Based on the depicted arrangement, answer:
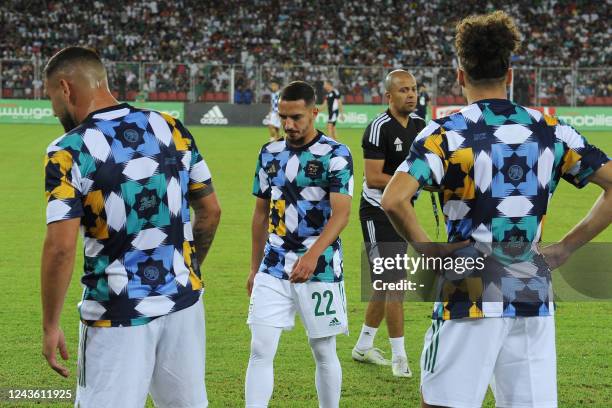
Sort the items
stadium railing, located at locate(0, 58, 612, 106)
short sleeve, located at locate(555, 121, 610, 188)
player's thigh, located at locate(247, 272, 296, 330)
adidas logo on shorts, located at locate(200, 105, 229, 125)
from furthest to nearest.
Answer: stadium railing, located at locate(0, 58, 612, 106), adidas logo on shorts, located at locate(200, 105, 229, 125), player's thigh, located at locate(247, 272, 296, 330), short sleeve, located at locate(555, 121, 610, 188)

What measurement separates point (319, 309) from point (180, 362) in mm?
1548

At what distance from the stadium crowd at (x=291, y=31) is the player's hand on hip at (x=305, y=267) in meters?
35.9

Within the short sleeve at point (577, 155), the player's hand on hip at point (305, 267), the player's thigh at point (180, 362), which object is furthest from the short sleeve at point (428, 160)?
the player's hand on hip at point (305, 267)

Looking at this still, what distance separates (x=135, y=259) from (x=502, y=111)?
1.56 m

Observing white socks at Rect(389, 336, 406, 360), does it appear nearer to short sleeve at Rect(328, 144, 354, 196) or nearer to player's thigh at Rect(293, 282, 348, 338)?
player's thigh at Rect(293, 282, 348, 338)

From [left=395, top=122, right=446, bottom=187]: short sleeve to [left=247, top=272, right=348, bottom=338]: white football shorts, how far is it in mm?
1955

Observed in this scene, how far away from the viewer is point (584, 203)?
15836 millimetres

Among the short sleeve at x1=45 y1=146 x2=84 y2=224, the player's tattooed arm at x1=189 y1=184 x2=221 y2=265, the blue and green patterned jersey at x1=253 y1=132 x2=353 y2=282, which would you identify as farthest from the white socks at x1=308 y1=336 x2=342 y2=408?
the short sleeve at x1=45 y1=146 x2=84 y2=224

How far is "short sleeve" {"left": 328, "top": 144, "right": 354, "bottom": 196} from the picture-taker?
530cm

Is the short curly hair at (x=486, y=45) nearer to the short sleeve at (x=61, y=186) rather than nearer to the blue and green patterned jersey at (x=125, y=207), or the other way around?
the blue and green patterned jersey at (x=125, y=207)

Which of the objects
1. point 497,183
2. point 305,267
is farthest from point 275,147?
point 497,183

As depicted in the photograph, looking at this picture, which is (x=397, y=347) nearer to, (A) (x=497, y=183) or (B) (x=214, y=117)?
(A) (x=497, y=183)

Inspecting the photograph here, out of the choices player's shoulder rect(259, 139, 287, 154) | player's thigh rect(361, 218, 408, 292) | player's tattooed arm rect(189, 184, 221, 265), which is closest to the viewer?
player's tattooed arm rect(189, 184, 221, 265)

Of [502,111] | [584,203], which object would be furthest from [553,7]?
[502,111]
